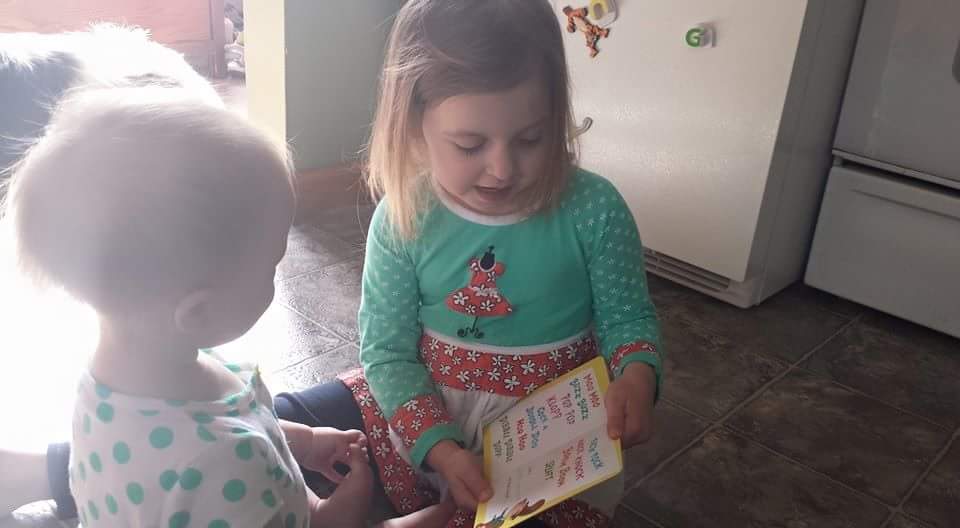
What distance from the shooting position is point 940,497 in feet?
3.71

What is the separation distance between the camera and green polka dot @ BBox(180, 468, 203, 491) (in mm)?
→ 564

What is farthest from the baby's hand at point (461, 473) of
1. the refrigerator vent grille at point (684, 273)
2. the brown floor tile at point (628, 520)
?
the refrigerator vent grille at point (684, 273)

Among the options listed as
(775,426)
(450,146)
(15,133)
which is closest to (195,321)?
(450,146)

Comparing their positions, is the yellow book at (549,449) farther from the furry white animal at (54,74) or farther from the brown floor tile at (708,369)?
the brown floor tile at (708,369)

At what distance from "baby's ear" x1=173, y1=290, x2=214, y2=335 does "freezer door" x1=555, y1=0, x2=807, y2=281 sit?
3.71 feet

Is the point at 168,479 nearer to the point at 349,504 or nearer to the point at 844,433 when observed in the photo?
the point at 349,504

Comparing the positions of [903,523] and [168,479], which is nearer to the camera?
[168,479]

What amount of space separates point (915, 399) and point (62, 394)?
4.26 ft

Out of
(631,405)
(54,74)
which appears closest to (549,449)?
(631,405)

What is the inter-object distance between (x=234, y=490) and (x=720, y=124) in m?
1.17

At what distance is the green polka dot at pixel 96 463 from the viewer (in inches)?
22.7

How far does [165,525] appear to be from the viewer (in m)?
0.57

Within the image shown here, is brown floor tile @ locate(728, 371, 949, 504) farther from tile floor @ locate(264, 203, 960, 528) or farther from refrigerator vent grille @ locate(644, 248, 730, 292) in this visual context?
refrigerator vent grille @ locate(644, 248, 730, 292)

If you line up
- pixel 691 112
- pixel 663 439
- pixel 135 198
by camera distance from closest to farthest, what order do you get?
pixel 135 198 → pixel 663 439 → pixel 691 112
